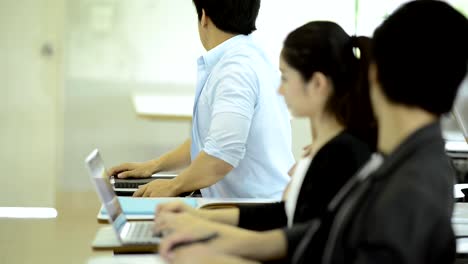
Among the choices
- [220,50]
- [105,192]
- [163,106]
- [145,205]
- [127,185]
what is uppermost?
[220,50]

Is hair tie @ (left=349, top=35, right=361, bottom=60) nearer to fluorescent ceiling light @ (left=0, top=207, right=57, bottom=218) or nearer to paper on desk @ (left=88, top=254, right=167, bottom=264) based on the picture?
paper on desk @ (left=88, top=254, right=167, bottom=264)

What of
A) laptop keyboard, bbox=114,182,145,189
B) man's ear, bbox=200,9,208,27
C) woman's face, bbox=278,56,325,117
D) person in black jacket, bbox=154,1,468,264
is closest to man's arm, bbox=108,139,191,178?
laptop keyboard, bbox=114,182,145,189

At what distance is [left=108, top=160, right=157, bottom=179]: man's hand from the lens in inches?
123

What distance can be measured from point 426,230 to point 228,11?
5.59 feet

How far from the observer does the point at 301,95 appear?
6.23 ft

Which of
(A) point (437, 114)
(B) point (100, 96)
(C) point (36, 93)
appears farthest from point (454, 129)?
(A) point (437, 114)

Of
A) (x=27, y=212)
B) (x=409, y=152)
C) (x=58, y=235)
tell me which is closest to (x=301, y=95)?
(x=409, y=152)

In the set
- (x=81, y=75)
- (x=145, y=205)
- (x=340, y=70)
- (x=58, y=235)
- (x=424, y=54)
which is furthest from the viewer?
(x=81, y=75)

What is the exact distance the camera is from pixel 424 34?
139 centimetres

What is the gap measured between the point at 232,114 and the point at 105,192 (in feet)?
2.42

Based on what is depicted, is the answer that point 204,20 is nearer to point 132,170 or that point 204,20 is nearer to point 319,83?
point 132,170

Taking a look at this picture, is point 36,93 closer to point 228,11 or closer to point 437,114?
point 228,11

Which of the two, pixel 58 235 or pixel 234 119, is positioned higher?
pixel 234 119

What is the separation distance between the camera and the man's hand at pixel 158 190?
275 cm
